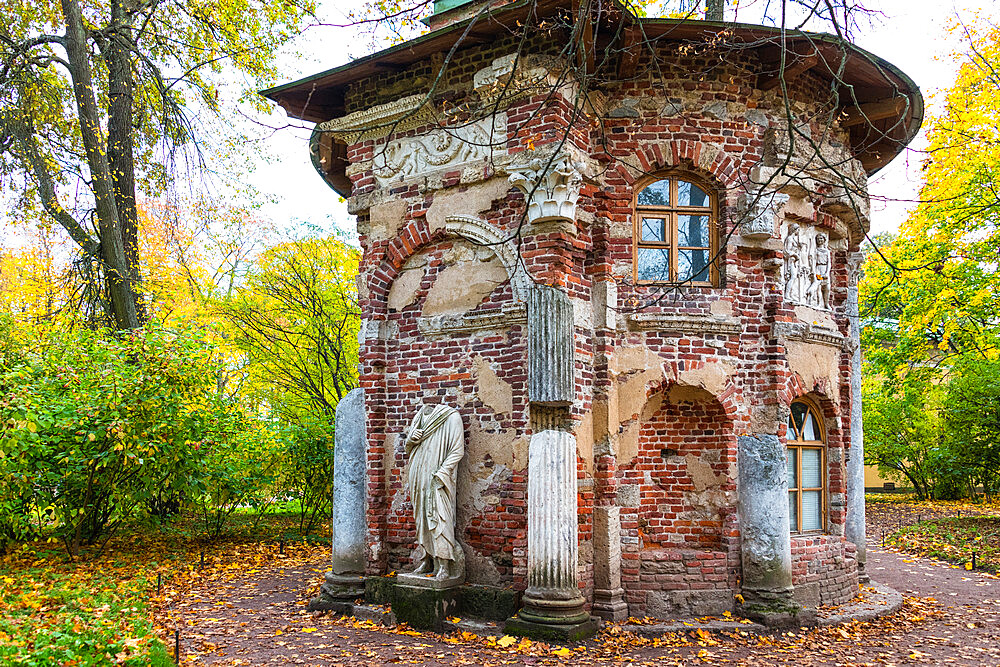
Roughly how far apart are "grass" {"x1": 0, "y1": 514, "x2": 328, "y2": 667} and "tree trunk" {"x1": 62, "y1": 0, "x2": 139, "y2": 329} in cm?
419

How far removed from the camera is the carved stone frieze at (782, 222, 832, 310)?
9453 mm

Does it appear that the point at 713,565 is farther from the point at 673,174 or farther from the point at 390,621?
the point at 673,174

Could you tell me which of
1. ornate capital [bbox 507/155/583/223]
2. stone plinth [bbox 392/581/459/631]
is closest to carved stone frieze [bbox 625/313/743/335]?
ornate capital [bbox 507/155/583/223]

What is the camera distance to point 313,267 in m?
16.9

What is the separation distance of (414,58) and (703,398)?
5402 millimetres

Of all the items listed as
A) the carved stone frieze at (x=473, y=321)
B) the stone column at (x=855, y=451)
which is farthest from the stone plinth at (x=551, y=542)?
the stone column at (x=855, y=451)

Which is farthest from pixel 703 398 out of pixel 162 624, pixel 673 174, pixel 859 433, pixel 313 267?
pixel 313 267

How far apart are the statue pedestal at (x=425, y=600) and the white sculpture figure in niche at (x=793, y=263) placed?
211 inches

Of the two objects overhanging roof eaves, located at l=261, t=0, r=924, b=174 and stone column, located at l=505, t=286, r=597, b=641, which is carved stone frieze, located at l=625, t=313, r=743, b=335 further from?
overhanging roof eaves, located at l=261, t=0, r=924, b=174

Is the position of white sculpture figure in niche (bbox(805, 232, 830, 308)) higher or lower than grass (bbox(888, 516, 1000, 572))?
higher

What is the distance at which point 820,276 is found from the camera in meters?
9.97

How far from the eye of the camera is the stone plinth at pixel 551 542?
7.63 m

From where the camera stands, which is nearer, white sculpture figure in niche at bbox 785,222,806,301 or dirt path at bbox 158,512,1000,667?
dirt path at bbox 158,512,1000,667

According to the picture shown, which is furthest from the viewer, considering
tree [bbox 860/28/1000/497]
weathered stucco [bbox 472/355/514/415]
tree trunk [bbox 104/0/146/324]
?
tree [bbox 860/28/1000/497]
